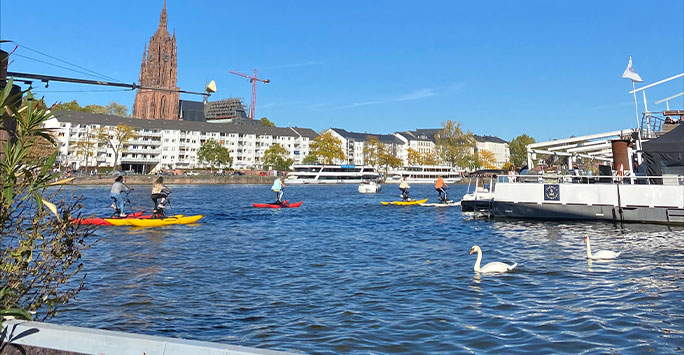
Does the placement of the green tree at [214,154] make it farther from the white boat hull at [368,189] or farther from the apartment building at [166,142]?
the white boat hull at [368,189]

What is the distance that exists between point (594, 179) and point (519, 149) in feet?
546

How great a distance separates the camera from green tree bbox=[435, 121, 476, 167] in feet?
523

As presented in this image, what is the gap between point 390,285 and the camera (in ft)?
36.9

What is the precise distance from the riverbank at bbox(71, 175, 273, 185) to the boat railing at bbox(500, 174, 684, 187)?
78.5 metres

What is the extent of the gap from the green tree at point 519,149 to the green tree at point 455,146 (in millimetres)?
25516

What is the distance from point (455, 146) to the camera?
16100cm

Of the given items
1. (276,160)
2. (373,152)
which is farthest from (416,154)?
(276,160)

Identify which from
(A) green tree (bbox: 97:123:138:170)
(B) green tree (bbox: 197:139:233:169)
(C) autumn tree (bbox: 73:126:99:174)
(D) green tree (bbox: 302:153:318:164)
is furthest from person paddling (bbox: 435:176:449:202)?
(D) green tree (bbox: 302:153:318:164)

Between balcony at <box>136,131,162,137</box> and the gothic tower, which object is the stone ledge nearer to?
balcony at <box>136,131,162,137</box>

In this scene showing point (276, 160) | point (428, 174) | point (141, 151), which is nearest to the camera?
point (141, 151)

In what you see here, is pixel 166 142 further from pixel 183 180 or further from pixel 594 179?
pixel 594 179

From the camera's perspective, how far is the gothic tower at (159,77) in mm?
162500

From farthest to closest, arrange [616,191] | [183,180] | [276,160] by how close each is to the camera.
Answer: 1. [276,160]
2. [183,180]
3. [616,191]

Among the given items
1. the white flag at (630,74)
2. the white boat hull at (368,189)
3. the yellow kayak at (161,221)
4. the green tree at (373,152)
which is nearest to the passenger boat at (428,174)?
the green tree at (373,152)
